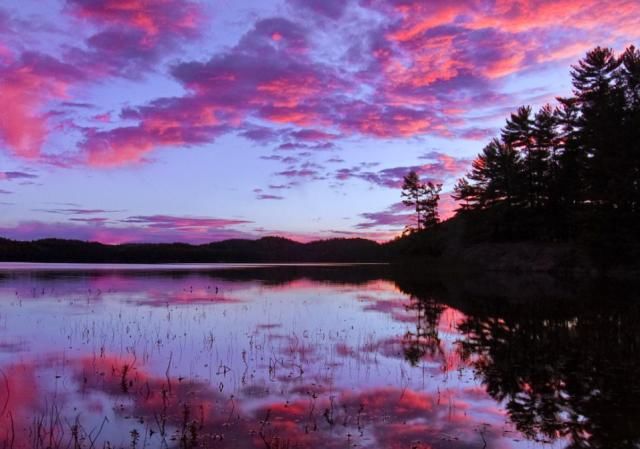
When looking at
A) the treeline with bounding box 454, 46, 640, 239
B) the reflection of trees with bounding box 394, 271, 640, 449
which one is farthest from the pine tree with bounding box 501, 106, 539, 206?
the reflection of trees with bounding box 394, 271, 640, 449

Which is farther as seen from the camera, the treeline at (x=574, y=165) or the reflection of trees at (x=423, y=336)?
the treeline at (x=574, y=165)

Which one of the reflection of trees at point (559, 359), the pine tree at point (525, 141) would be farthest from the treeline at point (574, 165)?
the reflection of trees at point (559, 359)

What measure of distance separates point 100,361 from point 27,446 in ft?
21.7

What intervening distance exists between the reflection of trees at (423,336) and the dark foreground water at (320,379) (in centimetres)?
9

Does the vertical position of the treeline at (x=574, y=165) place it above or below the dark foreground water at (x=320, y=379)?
above

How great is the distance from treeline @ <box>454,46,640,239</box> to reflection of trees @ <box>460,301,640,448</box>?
29842 millimetres

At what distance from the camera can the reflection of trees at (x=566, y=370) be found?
8789 mm

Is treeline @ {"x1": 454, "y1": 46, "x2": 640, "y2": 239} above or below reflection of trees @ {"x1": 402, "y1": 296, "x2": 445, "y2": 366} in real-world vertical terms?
above

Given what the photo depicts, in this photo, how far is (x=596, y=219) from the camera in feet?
160

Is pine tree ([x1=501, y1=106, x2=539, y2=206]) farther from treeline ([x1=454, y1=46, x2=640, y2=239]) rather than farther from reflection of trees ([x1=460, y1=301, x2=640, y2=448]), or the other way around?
reflection of trees ([x1=460, y1=301, x2=640, y2=448])

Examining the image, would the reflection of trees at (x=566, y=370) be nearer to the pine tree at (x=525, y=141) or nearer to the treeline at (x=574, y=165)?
the treeline at (x=574, y=165)

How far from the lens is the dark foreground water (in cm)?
850

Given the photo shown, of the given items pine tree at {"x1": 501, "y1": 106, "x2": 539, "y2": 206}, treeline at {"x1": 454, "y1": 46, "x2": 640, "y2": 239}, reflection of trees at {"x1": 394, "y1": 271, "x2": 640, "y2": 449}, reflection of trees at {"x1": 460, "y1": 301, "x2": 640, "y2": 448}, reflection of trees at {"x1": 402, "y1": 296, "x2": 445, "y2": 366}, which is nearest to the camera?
reflection of trees at {"x1": 460, "y1": 301, "x2": 640, "y2": 448}

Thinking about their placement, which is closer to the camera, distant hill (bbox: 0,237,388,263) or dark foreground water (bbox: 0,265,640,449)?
dark foreground water (bbox: 0,265,640,449)
